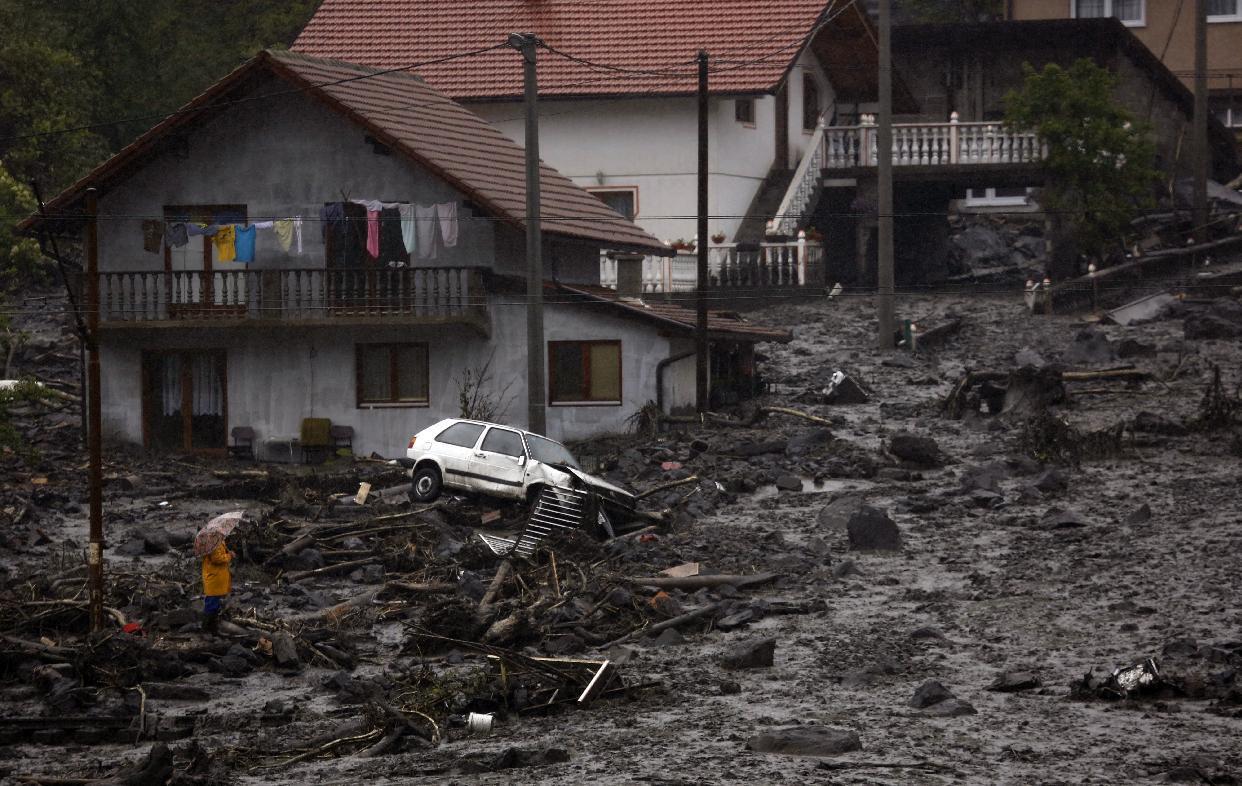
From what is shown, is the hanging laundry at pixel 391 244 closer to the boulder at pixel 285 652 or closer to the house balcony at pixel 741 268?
the house balcony at pixel 741 268

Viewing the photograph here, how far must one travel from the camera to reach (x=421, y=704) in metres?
17.0

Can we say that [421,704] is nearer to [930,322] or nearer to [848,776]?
[848,776]

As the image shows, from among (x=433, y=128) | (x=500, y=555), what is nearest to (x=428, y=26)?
(x=433, y=128)

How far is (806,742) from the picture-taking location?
1500 centimetres

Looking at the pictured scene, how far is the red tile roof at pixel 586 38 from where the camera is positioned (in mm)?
43812

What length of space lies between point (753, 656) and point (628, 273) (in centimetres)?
2090

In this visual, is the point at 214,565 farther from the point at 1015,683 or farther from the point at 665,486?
the point at 665,486

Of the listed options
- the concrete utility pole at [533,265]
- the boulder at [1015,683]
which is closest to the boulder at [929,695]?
the boulder at [1015,683]

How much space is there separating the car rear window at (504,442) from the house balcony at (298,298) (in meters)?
6.35

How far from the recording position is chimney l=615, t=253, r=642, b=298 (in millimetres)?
38688

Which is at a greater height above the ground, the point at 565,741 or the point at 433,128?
the point at 433,128

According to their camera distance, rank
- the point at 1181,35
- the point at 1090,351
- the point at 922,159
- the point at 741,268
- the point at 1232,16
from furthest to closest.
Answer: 1. the point at 1181,35
2. the point at 1232,16
3. the point at 922,159
4. the point at 741,268
5. the point at 1090,351

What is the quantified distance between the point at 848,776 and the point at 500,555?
1032 cm

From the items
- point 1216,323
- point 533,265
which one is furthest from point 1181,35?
point 533,265
